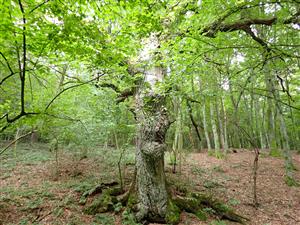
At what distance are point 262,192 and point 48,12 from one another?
26.1ft

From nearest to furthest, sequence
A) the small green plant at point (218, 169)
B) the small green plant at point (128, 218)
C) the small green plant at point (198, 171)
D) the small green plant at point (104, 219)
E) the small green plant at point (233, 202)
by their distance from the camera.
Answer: the small green plant at point (128, 218), the small green plant at point (104, 219), the small green plant at point (233, 202), the small green plant at point (198, 171), the small green plant at point (218, 169)

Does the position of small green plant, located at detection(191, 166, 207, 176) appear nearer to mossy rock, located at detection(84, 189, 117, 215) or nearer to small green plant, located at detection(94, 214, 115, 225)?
mossy rock, located at detection(84, 189, 117, 215)

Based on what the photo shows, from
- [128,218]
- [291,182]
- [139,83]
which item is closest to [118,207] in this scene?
[128,218]

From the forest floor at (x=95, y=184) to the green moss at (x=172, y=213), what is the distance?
0.29m

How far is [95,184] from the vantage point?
6.61 metres

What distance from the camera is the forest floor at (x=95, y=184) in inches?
195

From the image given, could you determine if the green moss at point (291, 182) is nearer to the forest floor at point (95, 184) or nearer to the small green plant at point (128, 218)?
the forest floor at point (95, 184)

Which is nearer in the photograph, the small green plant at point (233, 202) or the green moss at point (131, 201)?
the green moss at point (131, 201)

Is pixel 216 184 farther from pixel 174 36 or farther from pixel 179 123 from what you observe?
pixel 174 36

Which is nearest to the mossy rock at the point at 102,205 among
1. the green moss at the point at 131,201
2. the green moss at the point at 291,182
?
the green moss at the point at 131,201

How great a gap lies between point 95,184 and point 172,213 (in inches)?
120

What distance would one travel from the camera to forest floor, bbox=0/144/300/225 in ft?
16.3

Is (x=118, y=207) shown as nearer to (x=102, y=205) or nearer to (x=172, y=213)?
(x=102, y=205)

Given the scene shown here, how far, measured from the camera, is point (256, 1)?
287 cm
